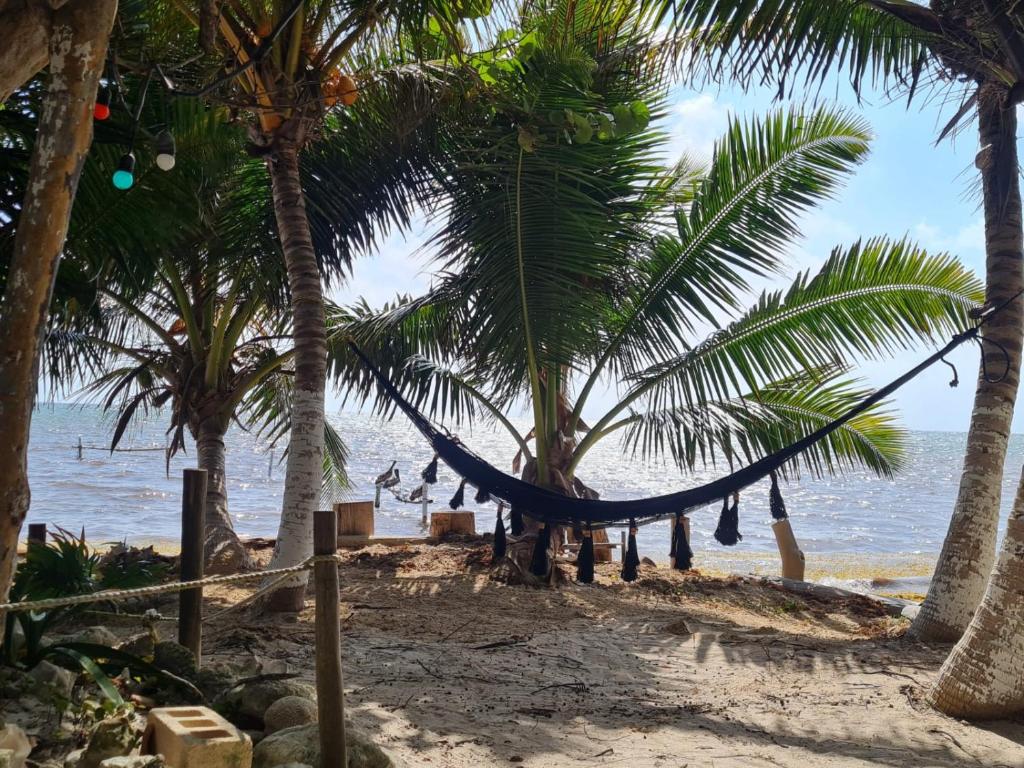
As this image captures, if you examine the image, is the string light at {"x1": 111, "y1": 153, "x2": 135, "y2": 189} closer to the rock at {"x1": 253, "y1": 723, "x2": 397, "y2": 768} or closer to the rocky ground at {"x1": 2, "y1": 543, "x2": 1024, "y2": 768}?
the rocky ground at {"x1": 2, "y1": 543, "x2": 1024, "y2": 768}

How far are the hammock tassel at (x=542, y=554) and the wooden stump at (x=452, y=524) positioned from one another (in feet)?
7.29

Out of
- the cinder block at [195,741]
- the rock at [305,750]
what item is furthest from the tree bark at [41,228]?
the rock at [305,750]

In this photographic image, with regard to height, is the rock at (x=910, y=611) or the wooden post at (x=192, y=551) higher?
the wooden post at (x=192, y=551)

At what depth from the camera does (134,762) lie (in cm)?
201

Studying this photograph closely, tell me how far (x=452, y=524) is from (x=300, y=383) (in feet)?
12.1

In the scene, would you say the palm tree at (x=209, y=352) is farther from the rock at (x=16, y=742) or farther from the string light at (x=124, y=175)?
the rock at (x=16, y=742)

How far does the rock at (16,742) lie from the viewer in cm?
209

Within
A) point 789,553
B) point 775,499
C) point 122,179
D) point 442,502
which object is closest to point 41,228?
point 122,179

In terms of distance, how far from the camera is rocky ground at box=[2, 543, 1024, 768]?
2.87 m

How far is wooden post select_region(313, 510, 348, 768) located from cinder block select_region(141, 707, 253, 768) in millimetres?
205

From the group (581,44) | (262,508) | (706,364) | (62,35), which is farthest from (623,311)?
(262,508)

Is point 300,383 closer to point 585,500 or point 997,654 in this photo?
point 585,500

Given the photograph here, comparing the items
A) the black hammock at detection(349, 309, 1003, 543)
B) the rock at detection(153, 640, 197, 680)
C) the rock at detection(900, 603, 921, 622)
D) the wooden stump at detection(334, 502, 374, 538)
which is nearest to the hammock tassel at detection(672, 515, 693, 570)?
the black hammock at detection(349, 309, 1003, 543)

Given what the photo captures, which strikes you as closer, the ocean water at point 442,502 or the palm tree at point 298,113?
the palm tree at point 298,113
